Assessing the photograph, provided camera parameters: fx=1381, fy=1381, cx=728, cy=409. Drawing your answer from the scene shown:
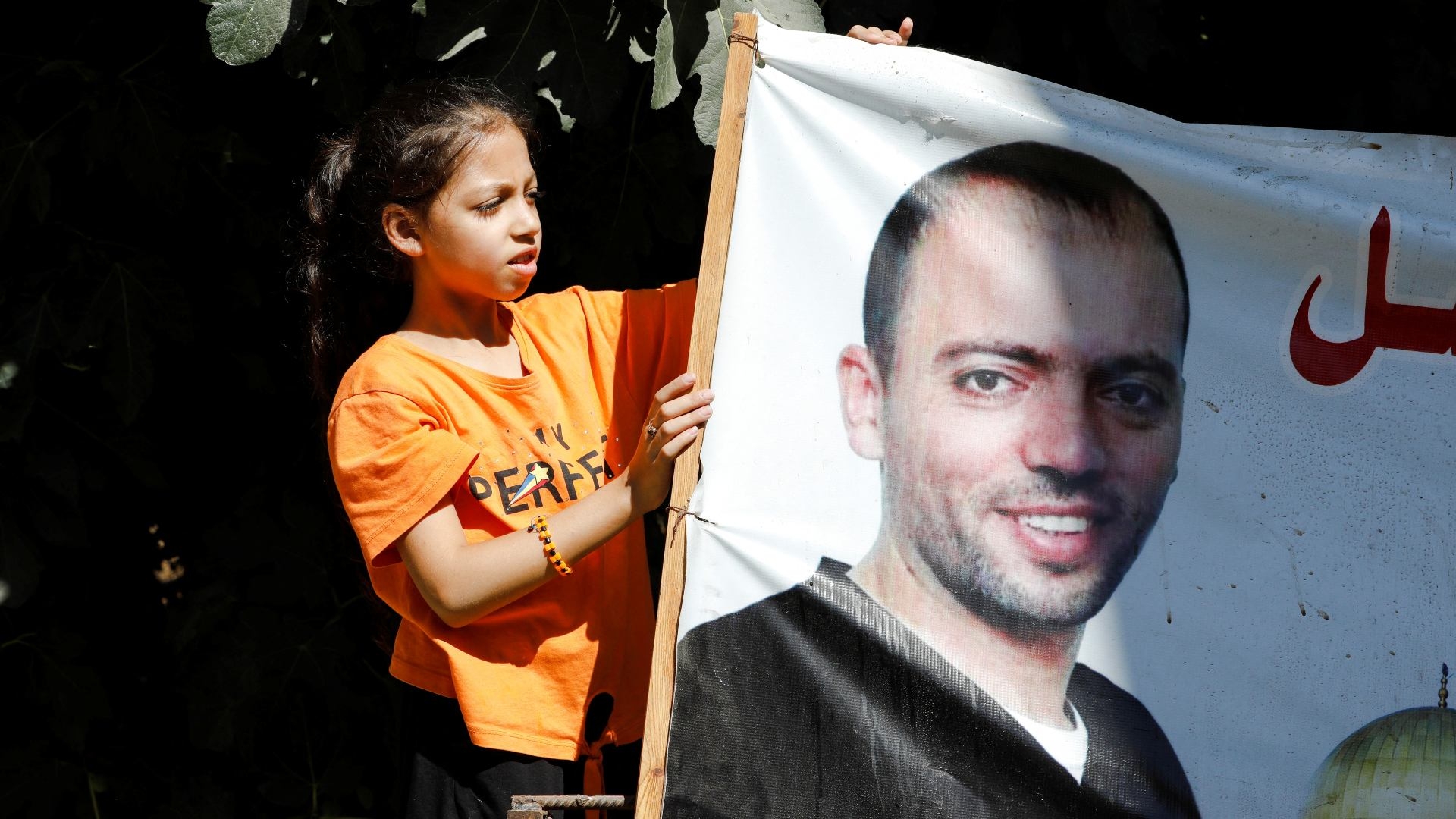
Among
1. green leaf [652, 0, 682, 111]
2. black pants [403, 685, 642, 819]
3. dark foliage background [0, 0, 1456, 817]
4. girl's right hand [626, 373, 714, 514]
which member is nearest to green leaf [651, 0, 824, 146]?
green leaf [652, 0, 682, 111]

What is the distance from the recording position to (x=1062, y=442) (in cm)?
189

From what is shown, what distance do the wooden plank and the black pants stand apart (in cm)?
10

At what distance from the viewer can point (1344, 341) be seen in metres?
1.93

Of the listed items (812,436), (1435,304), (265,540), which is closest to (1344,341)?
(1435,304)

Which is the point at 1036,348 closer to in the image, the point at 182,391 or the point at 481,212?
the point at 481,212

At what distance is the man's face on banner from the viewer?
74.0 inches

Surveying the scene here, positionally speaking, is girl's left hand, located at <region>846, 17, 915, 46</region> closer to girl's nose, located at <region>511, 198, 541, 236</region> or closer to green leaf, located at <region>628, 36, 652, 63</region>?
green leaf, located at <region>628, 36, 652, 63</region>

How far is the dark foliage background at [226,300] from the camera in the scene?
2619 millimetres

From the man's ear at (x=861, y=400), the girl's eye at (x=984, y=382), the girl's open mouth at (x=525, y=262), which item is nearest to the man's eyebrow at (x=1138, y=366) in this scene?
the girl's eye at (x=984, y=382)

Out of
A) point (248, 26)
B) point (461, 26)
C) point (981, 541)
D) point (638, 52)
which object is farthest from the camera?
point (638, 52)

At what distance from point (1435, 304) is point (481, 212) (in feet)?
4.43

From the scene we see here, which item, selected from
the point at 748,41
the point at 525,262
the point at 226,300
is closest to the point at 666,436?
the point at 525,262

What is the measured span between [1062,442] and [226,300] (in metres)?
2.03

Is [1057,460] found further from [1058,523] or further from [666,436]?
[666,436]
